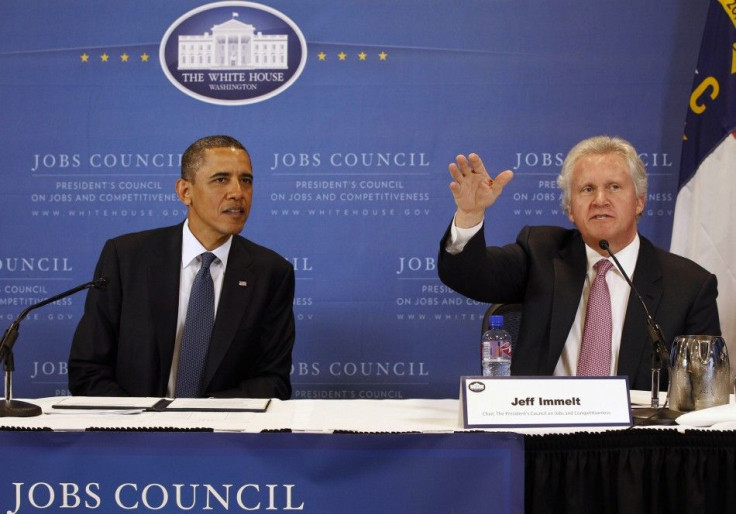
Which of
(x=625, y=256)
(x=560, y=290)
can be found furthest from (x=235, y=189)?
(x=625, y=256)

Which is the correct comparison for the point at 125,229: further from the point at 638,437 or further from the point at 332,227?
the point at 638,437

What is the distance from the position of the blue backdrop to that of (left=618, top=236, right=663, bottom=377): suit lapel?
1.29 meters

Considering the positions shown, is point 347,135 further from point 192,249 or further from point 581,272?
point 581,272

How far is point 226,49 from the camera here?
13.7ft

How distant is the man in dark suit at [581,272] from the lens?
2.72 m

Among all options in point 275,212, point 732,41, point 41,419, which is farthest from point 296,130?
point 41,419

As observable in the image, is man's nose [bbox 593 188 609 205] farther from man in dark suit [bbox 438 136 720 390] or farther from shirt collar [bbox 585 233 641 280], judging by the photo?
shirt collar [bbox 585 233 641 280]

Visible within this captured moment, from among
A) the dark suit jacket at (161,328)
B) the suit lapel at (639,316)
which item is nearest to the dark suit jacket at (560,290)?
the suit lapel at (639,316)

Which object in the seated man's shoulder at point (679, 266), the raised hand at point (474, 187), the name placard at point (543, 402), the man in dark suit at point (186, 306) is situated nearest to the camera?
the name placard at point (543, 402)

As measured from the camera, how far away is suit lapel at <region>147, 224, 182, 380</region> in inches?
123

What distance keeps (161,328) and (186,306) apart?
0.13 meters

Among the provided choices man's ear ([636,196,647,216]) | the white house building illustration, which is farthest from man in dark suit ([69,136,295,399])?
man's ear ([636,196,647,216])

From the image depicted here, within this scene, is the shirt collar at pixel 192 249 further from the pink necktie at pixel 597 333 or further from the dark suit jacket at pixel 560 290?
the pink necktie at pixel 597 333

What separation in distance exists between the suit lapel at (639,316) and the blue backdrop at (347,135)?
4.23ft
